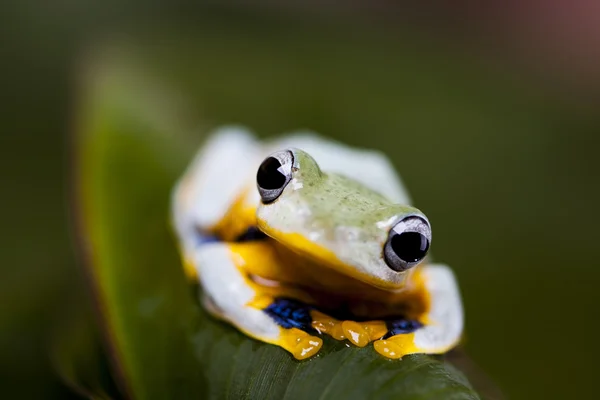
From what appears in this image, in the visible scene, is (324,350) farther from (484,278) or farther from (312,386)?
(484,278)

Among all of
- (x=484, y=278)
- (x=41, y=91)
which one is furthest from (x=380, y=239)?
(x=41, y=91)

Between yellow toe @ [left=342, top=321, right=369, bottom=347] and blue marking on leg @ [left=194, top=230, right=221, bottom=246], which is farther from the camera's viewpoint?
blue marking on leg @ [left=194, top=230, right=221, bottom=246]

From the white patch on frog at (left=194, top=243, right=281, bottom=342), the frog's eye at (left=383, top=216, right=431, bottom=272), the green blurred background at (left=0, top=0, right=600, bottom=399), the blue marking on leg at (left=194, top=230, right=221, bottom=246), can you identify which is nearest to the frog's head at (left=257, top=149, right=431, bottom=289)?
the frog's eye at (left=383, top=216, right=431, bottom=272)

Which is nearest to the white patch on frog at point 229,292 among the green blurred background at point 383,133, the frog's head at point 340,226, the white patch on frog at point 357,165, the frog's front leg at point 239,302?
the frog's front leg at point 239,302

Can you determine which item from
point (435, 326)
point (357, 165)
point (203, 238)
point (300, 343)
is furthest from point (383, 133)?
point (300, 343)

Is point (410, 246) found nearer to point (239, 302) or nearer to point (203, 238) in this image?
point (239, 302)

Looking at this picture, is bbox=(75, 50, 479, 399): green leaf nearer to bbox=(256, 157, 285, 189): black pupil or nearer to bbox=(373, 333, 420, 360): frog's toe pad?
bbox=(373, 333, 420, 360): frog's toe pad
